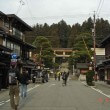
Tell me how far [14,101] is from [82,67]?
71981mm

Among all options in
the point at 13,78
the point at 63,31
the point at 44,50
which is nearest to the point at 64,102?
the point at 13,78

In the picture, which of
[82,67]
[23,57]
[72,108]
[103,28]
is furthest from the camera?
[103,28]

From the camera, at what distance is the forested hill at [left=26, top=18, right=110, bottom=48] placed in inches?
4669

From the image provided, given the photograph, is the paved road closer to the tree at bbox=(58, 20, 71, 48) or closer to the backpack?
the backpack

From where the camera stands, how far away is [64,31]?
150875 mm

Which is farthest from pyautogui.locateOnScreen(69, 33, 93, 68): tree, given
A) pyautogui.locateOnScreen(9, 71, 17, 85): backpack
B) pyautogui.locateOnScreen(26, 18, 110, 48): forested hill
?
pyautogui.locateOnScreen(9, 71, 17, 85): backpack

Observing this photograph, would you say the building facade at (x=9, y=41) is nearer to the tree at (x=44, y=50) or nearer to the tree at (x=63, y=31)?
the tree at (x=44, y=50)

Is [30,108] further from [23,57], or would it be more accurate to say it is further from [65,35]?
[65,35]

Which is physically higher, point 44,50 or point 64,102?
point 44,50

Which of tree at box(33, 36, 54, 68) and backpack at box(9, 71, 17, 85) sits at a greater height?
tree at box(33, 36, 54, 68)

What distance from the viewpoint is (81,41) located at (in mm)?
91562

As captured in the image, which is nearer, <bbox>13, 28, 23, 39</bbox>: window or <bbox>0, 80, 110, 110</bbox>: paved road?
<bbox>0, 80, 110, 110</bbox>: paved road

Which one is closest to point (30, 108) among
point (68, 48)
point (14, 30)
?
point (14, 30)

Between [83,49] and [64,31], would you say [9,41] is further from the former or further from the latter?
[64,31]
